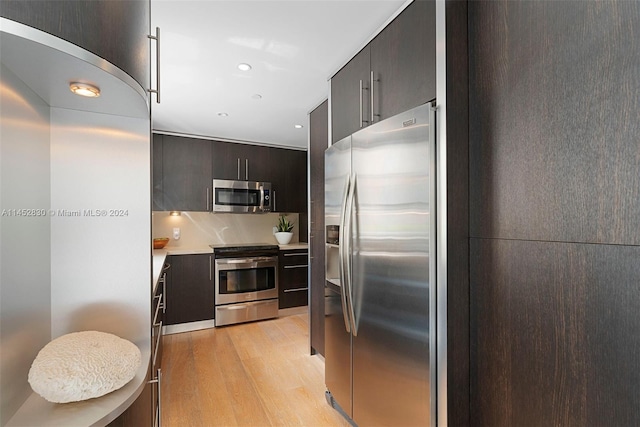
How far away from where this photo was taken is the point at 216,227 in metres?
4.50

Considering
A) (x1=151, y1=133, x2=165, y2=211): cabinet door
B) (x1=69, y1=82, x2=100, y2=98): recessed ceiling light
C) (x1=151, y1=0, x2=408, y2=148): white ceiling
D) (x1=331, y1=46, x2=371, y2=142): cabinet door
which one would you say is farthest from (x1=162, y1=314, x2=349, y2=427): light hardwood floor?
(x1=151, y1=0, x2=408, y2=148): white ceiling

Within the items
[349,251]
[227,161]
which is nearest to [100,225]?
[349,251]

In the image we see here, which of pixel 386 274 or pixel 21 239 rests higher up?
pixel 21 239

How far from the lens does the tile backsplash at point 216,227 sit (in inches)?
166

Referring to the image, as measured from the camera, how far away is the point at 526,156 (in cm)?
117

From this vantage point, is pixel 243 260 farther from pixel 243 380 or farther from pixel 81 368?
pixel 81 368

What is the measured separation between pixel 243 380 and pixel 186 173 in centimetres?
261

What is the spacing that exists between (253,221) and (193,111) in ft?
6.55

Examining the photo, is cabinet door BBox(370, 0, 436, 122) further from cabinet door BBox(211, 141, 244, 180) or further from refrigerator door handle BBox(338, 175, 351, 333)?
cabinet door BBox(211, 141, 244, 180)

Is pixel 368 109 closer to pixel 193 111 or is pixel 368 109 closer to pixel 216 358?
pixel 193 111

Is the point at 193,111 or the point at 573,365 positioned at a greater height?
the point at 193,111

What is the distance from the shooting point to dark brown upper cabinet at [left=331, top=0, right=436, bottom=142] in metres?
1.43

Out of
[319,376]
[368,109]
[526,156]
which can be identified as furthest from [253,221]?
[526,156]

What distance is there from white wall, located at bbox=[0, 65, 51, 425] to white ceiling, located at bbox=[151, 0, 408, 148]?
97 centimetres
